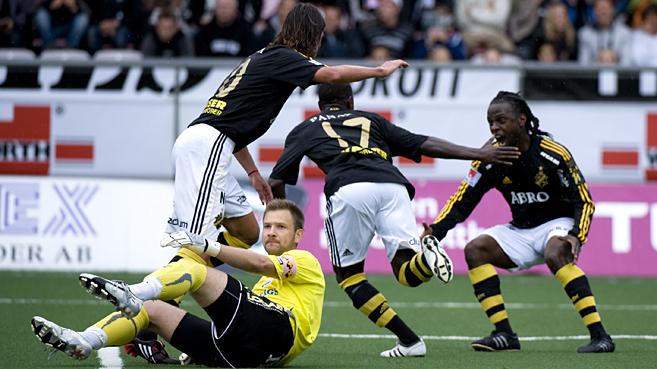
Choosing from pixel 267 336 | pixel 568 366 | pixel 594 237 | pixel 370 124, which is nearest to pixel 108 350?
pixel 267 336

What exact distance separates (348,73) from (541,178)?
207 centimetres

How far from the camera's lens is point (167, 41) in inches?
648

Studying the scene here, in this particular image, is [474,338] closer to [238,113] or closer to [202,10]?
[238,113]

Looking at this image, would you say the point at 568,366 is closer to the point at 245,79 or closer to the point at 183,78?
the point at 245,79

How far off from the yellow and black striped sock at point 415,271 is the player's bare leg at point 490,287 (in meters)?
0.64

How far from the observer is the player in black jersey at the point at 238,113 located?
7.72 metres

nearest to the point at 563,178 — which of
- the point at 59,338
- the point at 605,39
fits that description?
the point at 59,338

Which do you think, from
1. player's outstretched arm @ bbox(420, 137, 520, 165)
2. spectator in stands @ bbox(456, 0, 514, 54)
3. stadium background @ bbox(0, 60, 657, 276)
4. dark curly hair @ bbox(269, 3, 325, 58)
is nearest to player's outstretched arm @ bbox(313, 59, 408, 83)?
dark curly hair @ bbox(269, 3, 325, 58)

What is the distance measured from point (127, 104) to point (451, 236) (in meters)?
4.32

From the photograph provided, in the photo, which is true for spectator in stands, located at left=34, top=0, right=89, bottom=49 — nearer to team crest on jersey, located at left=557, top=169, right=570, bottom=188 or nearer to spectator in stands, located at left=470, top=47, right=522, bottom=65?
spectator in stands, located at left=470, top=47, right=522, bottom=65

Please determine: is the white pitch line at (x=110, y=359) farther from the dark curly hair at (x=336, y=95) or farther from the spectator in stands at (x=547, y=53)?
the spectator in stands at (x=547, y=53)

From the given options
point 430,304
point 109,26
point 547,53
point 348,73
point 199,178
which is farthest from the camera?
point 547,53

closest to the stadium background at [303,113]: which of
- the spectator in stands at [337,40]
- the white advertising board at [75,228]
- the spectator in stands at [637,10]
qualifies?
the white advertising board at [75,228]

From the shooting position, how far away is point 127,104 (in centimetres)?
1517
